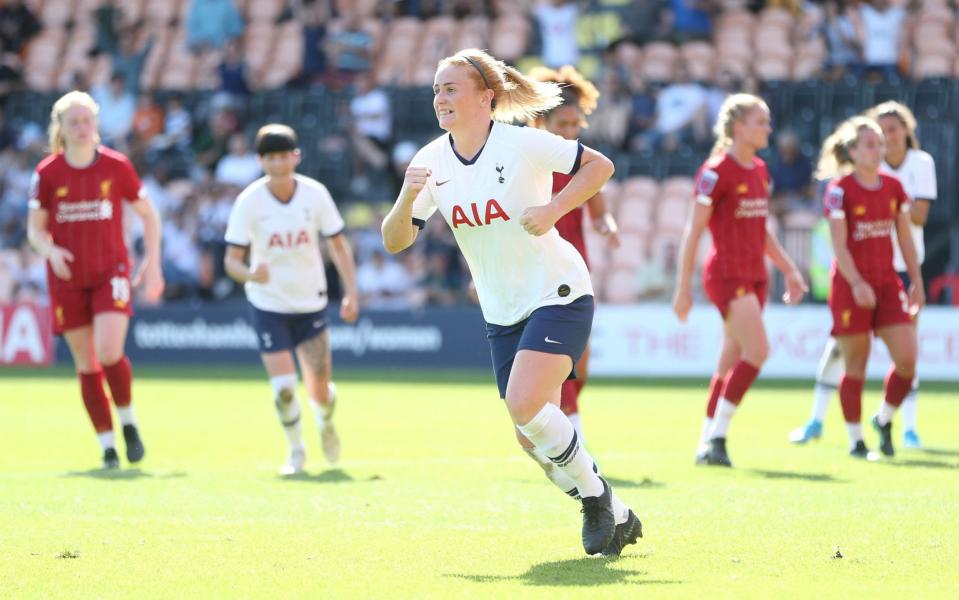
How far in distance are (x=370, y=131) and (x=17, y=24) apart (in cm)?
853

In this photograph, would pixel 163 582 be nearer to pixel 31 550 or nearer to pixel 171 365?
pixel 31 550

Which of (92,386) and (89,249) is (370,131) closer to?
(89,249)

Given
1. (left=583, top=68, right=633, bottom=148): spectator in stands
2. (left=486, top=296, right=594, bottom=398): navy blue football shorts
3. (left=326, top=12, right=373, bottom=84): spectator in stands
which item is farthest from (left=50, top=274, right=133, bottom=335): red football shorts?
(left=326, top=12, right=373, bottom=84): spectator in stands

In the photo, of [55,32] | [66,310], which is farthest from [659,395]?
[55,32]

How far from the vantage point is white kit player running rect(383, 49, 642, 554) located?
700 cm

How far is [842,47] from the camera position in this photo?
23453 millimetres

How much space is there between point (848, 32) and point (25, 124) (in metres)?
14.1

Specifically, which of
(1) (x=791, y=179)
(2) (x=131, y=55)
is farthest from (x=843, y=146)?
(2) (x=131, y=55)

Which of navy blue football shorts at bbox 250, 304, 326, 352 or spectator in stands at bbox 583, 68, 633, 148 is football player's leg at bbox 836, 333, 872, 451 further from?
spectator in stands at bbox 583, 68, 633, 148

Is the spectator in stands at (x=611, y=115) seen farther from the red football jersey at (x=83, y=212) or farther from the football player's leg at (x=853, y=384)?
the red football jersey at (x=83, y=212)

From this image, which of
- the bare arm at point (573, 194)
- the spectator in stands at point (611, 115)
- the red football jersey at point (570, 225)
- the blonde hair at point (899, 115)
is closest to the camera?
the bare arm at point (573, 194)

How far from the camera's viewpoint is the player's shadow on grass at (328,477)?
33.6ft

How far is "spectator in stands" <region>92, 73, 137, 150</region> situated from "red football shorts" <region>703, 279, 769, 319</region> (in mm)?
17435

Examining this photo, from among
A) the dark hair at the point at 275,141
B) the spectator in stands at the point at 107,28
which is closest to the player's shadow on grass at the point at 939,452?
the dark hair at the point at 275,141
